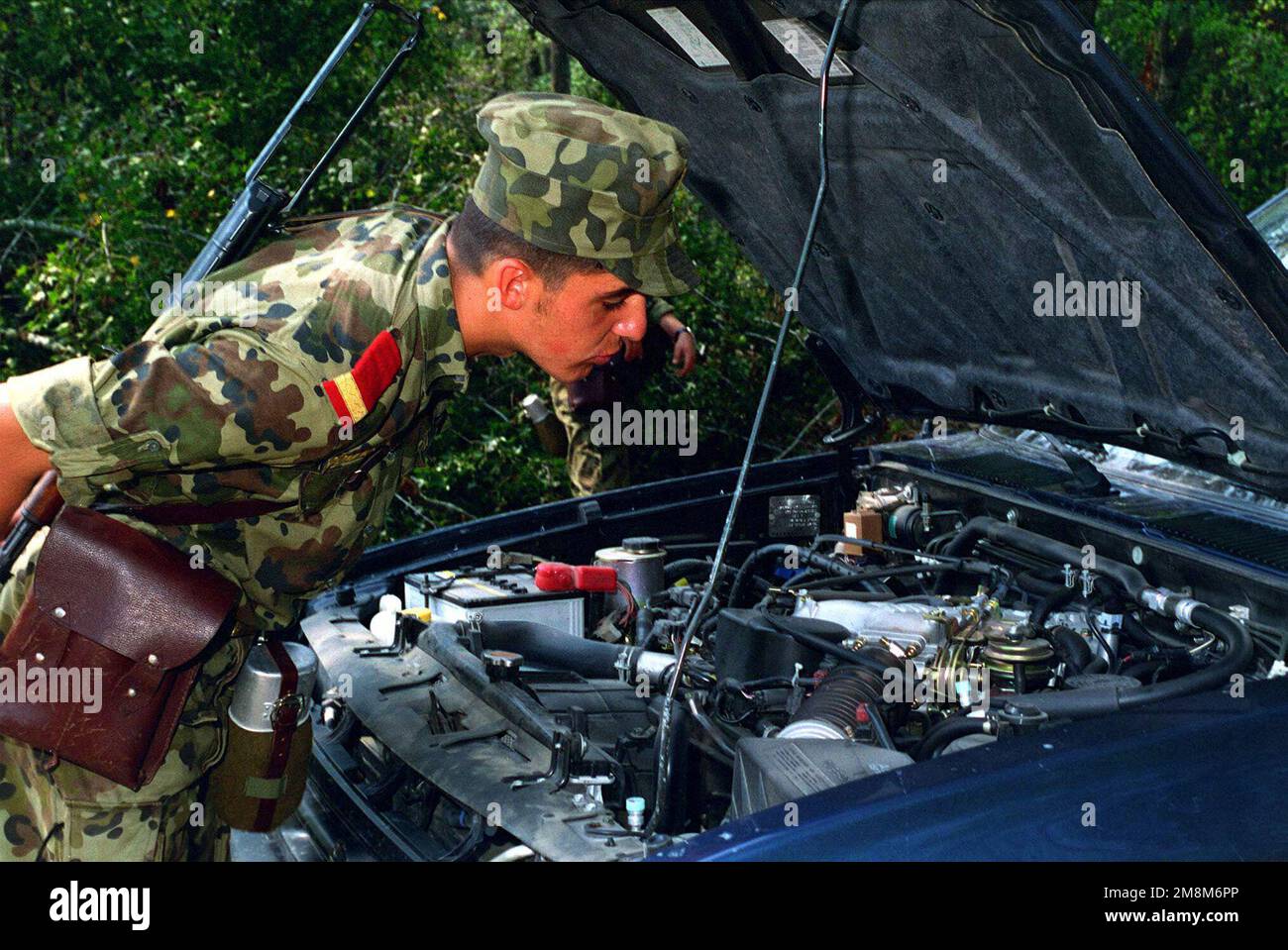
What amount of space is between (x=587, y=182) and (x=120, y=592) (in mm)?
968

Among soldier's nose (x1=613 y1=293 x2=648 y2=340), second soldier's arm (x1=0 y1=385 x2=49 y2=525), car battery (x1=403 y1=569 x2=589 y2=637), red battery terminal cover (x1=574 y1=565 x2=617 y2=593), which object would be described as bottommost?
car battery (x1=403 y1=569 x2=589 y2=637)

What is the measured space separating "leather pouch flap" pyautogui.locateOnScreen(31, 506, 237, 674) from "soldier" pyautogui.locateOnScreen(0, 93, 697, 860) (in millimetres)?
73

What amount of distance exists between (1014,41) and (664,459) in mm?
5950

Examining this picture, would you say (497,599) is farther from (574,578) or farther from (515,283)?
(515,283)

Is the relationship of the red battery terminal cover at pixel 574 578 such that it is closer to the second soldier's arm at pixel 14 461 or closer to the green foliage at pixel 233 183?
the second soldier's arm at pixel 14 461

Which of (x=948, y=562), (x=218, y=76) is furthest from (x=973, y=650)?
(x=218, y=76)

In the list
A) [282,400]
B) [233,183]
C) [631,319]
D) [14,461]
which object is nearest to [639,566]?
[631,319]

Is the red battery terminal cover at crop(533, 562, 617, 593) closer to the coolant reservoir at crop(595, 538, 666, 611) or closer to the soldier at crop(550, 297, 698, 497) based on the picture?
the coolant reservoir at crop(595, 538, 666, 611)

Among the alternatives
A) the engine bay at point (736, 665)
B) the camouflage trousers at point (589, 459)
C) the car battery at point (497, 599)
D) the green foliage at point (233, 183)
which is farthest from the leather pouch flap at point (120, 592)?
the green foliage at point (233, 183)

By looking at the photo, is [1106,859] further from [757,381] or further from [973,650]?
[757,381]

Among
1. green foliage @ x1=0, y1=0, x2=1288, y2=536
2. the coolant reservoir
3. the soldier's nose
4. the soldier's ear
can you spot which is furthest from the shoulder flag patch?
green foliage @ x1=0, y1=0, x2=1288, y2=536

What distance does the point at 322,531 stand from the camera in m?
2.28

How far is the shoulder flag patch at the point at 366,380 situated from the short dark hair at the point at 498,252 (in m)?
0.20

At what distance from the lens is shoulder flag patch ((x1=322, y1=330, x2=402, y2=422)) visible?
2033 mm
